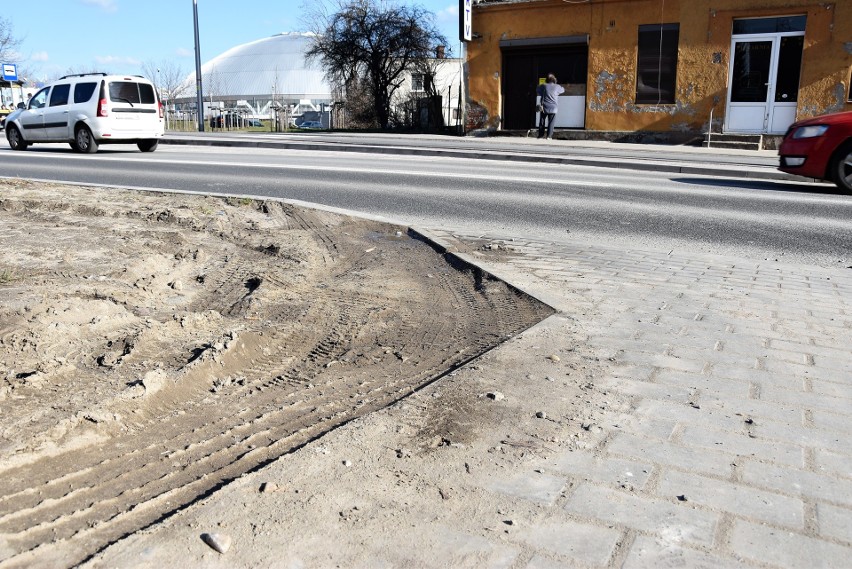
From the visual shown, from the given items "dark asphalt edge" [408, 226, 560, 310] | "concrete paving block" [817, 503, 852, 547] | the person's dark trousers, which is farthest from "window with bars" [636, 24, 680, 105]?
"concrete paving block" [817, 503, 852, 547]

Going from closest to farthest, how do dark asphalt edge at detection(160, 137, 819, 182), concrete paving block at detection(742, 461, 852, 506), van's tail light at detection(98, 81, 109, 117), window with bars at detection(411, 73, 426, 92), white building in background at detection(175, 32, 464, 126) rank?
concrete paving block at detection(742, 461, 852, 506), dark asphalt edge at detection(160, 137, 819, 182), van's tail light at detection(98, 81, 109, 117), window with bars at detection(411, 73, 426, 92), white building in background at detection(175, 32, 464, 126)

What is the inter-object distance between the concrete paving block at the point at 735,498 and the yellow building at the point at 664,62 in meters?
22.1

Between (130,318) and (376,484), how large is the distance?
2355 millimetres

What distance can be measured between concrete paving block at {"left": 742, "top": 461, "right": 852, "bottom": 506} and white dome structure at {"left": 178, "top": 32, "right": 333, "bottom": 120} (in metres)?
74.7

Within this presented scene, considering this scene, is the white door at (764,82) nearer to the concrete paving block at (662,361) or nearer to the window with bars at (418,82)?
the window with bars at (418,82)

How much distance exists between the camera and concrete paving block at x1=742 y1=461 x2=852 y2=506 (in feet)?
8.70

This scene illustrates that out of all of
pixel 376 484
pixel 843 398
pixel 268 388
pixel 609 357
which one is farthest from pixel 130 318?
pixel 843 398

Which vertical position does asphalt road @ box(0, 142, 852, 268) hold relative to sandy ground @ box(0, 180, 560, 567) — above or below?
above

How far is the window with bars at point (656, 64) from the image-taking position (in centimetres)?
2306

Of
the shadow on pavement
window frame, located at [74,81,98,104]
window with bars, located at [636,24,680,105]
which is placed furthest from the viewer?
window with bars, located at [636,24,680,105]

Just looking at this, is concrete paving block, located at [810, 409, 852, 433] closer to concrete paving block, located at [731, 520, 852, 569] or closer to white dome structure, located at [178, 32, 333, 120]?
concrete paving block, located at [731, 520, 852, 569]

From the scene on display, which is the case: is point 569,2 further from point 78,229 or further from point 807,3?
point 78,229

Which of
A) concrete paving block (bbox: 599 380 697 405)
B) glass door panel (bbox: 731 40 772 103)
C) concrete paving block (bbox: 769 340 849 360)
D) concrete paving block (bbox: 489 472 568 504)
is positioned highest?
glass door panel (bbox: 731 40 772 103)

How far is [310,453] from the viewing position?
9.37ft
